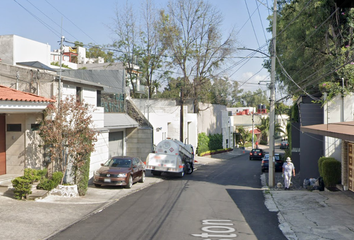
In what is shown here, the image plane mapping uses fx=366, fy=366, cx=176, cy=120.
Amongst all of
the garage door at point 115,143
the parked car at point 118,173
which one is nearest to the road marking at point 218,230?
the parked car at point 118,173

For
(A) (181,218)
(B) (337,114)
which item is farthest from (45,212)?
(B) (337,114)

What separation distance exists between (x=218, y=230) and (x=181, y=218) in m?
1.74

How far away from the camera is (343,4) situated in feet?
24.2

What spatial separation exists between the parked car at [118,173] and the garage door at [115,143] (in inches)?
221

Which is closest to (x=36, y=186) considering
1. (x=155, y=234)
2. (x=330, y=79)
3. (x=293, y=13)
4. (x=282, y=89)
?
(x=155, y=234)

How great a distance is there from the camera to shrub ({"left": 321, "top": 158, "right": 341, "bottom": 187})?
18134mm

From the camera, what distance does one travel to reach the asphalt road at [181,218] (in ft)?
33.0

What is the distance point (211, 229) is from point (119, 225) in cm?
273

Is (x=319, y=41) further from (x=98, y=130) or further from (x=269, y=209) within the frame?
(x=98, y=130)

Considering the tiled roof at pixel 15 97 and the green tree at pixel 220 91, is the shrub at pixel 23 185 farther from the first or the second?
the green tree at pixel 220 91

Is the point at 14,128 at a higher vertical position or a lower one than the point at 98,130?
higher

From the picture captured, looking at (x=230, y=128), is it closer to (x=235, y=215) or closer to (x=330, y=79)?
(x=330, y=79)

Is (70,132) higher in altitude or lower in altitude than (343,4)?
lower

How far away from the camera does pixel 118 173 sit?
59.6 feet
